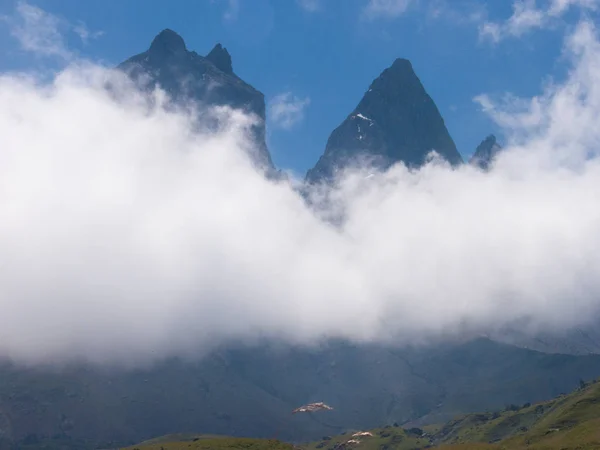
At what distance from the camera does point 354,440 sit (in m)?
75.6

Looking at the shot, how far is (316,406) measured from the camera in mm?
78375

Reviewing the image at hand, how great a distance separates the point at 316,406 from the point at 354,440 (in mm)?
6046
